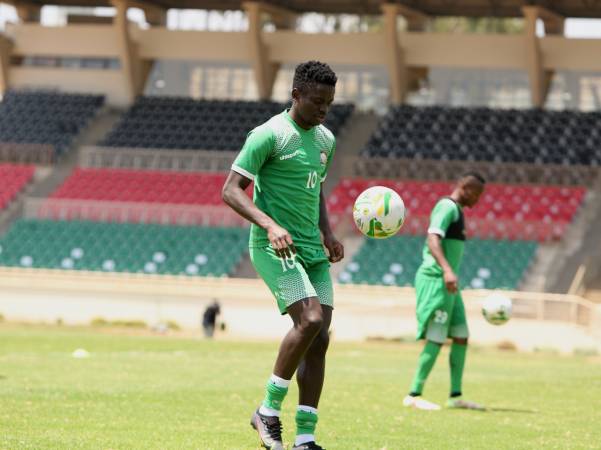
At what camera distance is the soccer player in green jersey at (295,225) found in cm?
858

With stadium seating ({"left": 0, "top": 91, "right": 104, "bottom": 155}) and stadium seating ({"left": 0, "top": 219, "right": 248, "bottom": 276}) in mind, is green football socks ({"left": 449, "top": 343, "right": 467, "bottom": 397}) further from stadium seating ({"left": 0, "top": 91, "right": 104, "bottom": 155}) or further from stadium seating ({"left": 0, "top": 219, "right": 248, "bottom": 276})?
stadium seating ({"left": 0, "top": 91, "right": 104, "bottom": 155})

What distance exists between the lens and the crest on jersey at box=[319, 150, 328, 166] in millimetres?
8977

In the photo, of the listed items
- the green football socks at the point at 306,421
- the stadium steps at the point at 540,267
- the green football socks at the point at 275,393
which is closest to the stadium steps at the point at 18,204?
the stadium steps at the point at 540,267

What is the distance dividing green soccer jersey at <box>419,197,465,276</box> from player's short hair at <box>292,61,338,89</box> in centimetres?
520

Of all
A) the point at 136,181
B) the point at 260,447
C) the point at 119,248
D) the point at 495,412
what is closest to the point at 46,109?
the point at 136,181

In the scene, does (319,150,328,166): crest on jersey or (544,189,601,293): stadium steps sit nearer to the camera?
(319,150,328,166): crest on jersey

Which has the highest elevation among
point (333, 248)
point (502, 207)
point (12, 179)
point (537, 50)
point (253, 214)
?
point (537, 50)

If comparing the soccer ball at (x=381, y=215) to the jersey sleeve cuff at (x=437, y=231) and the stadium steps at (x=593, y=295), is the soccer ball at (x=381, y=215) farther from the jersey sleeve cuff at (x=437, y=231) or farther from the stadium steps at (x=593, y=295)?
the stadium steps at (x=593, y=295)

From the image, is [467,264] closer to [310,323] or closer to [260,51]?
[260,51]

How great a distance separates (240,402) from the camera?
1362cm

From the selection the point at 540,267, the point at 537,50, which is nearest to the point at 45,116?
the point at 537,50

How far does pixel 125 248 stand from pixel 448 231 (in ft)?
89.3

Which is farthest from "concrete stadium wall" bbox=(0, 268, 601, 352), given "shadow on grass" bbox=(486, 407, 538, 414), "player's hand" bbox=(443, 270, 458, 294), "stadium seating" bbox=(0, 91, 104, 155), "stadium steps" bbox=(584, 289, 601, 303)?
"player's hand" bbox=(443, 270, 458, 294)

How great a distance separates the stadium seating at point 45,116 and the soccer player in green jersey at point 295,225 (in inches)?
1570
